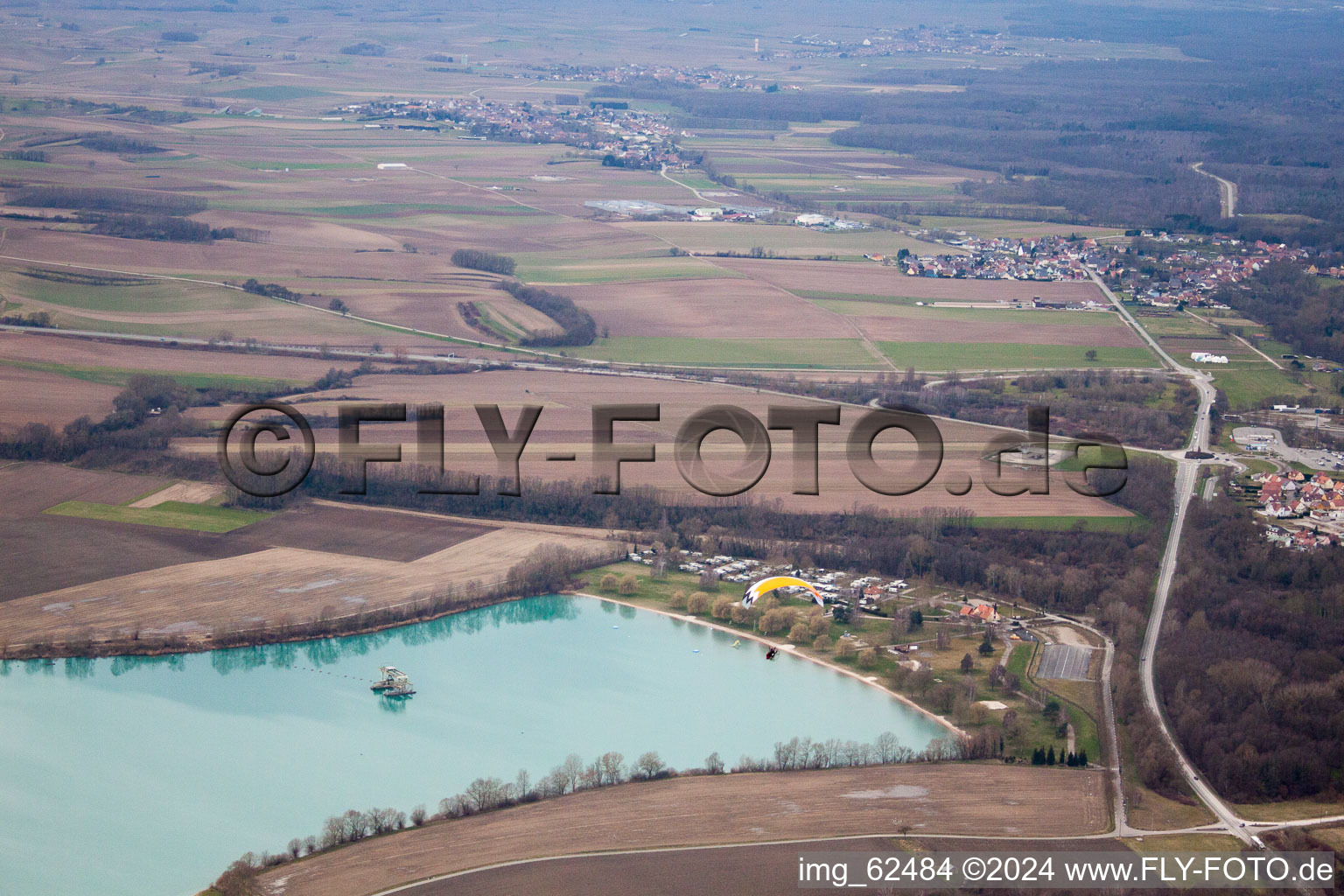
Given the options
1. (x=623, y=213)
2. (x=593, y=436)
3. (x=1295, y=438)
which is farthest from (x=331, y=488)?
(x=623, y=213)

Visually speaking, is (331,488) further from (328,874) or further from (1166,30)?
(1166,30)

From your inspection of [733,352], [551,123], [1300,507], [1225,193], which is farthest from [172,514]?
[551,123]

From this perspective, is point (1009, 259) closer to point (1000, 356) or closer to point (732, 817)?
point (1000, 356)

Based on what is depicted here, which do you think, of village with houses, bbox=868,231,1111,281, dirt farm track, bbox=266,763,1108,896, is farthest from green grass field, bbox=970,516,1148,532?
village with houses, bbox=868,231,1111,281
